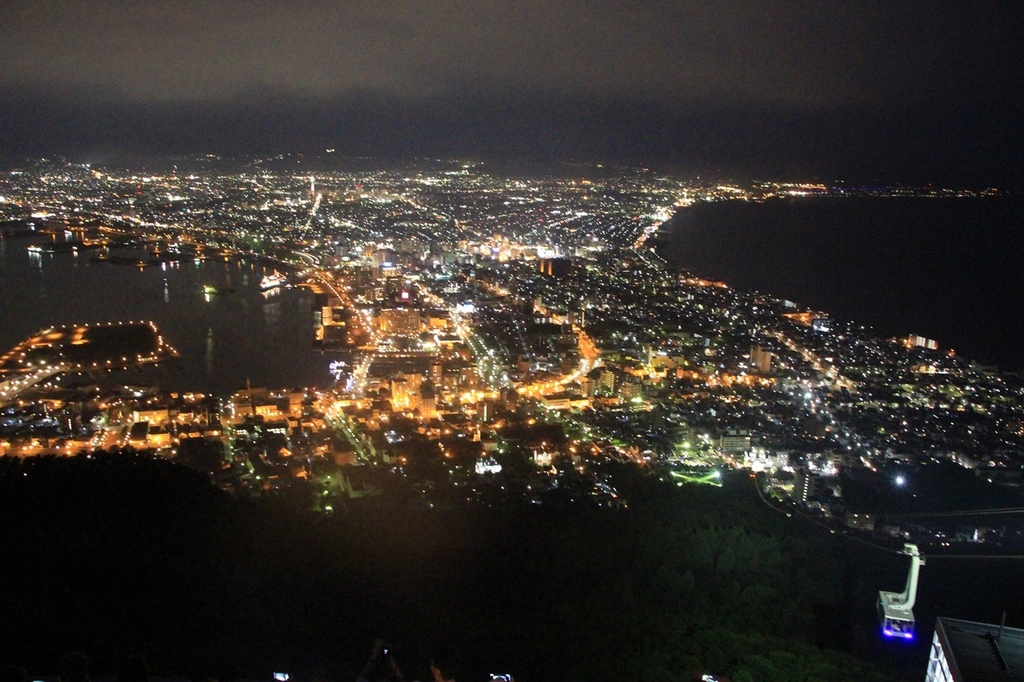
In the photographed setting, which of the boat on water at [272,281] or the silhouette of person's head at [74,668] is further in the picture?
the boat on water at [272,281]

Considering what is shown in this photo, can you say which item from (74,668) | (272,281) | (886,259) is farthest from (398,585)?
(886,259)

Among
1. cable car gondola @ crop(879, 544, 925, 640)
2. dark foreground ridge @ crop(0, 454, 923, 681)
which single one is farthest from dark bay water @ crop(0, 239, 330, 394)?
cable car gondola @ crop(879, 544, 925, 640)

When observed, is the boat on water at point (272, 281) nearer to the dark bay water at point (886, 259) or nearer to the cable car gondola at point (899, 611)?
the dark bay water at point (886, 259)

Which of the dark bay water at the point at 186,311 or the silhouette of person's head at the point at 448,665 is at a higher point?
the silhouette of person's head at the point at 448,665

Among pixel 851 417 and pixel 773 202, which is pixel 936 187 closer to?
pixel 773 202

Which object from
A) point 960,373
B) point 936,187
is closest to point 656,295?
point 960,373

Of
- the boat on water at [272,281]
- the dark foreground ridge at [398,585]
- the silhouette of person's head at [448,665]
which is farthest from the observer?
the boat on water at [272,281]

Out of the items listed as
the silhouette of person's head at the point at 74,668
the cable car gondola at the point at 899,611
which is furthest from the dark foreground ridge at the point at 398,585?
the silhouette of person's head at the point at 74,668
